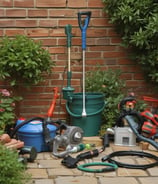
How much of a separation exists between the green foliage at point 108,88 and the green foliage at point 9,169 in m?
1.78

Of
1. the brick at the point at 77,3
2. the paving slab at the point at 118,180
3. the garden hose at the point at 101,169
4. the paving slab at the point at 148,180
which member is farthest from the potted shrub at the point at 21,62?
the paving slab at the point at 148,180

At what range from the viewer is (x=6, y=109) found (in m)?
4.33

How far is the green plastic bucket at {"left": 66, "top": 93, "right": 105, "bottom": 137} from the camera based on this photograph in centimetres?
451

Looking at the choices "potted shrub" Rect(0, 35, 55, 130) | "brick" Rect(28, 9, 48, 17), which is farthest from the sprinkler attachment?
"brick" Rect(28, 9, 48, 17)

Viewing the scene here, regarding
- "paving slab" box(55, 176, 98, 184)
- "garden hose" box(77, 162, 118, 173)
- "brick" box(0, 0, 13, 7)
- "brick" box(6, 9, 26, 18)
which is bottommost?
"paving slab" box(55, 176, 98, 184)

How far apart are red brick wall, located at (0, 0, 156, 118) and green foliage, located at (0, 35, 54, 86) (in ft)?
0.95

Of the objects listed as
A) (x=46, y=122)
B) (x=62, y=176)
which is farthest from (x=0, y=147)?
(x=46, y=122)

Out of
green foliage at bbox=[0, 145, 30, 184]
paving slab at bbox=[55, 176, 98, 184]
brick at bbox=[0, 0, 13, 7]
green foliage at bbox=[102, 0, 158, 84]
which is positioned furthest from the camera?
brick at bbox=[0, 0, 13, 7]

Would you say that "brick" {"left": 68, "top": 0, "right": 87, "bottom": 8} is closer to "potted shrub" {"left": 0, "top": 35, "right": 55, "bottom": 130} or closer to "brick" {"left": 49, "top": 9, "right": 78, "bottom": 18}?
"brick" {"left": 49, "top": 9, "right": 78, "bottom": 18}

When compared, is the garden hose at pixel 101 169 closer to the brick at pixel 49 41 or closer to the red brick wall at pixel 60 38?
the red brick wall at pixel 60 38

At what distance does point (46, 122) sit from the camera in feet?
13.3

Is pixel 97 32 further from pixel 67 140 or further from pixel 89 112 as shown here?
pixel 67 140

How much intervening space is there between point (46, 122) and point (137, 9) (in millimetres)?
1650

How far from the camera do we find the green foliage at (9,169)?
2.86 m
